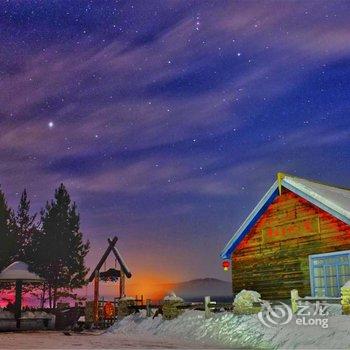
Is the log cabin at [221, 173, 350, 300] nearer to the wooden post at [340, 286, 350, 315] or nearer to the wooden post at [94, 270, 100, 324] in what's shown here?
the wooden post at [340, 286, 350, 315]

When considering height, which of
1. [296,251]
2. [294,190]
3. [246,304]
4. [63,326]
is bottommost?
[63,326]

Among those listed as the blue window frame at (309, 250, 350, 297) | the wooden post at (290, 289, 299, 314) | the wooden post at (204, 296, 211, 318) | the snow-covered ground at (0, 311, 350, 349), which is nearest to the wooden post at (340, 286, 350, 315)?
the snow-covered ground at (0, 311, 350, 349)

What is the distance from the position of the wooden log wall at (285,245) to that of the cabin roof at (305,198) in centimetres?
28

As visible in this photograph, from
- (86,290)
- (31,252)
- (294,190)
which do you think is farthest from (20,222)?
(294,190)

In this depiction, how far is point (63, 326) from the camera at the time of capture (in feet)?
116

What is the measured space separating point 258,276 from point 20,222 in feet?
105

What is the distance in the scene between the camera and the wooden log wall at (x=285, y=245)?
21.2m

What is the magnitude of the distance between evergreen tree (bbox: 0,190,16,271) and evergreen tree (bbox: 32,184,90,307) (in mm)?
2071

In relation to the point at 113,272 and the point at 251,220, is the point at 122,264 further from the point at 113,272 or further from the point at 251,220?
the point at 251,220

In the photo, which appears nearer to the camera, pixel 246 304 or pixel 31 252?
pixel 246 304

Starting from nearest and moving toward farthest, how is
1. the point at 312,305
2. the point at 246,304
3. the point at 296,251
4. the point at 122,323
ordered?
the point at 312,305 < the point at 246,304 < the point at 296,251 < the point at 122,323

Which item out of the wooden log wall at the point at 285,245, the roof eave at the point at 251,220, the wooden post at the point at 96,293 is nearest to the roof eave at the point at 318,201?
the wooden log wall at the point at 285,245

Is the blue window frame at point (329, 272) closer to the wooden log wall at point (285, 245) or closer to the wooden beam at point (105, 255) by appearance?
the wooden log wall at point (285, 245)

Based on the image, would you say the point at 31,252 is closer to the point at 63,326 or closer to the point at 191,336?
the point at 63,326
